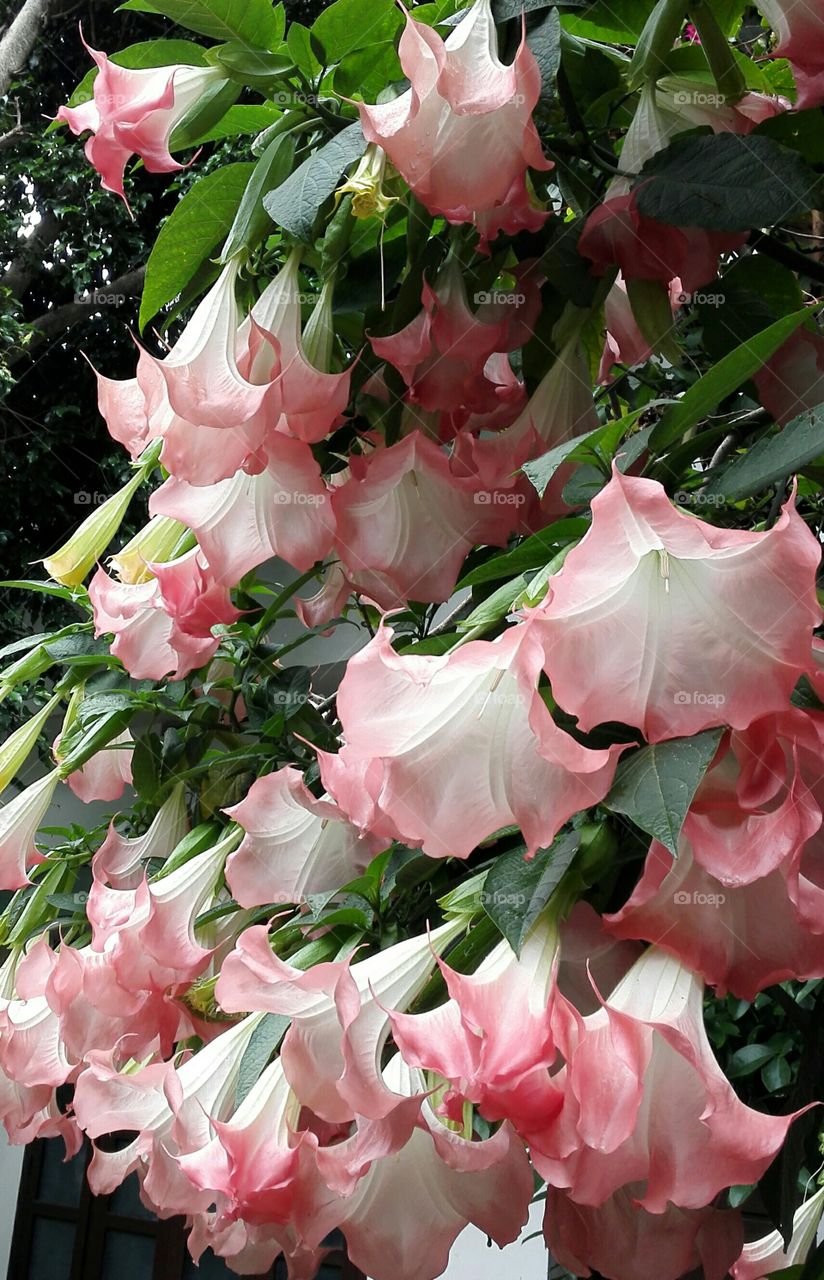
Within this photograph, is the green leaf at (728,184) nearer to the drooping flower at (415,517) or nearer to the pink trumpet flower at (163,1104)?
the drooping flower at (415,517)

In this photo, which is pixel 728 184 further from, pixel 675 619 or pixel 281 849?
pixel 281 849

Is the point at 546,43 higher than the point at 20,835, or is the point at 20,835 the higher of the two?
the point at 546,43

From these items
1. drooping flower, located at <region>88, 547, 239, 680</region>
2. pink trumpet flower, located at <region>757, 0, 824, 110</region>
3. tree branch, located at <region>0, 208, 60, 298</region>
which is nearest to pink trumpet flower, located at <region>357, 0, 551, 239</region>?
pink trumpet flower, located at <region>757, 0, 824, 110</region>

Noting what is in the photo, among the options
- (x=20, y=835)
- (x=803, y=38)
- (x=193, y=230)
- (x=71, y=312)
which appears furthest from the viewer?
(x=71, y=312)

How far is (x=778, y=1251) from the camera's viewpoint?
0.61 m

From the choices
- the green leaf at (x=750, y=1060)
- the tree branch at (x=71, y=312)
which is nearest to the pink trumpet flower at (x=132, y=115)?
the green leaf at (x=750, y=1060)

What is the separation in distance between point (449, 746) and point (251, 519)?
8.3 inches

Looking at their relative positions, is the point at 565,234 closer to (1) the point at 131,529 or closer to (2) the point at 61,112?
(2) the point at 61,112

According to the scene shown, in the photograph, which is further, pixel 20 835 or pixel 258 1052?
pixel 20 835

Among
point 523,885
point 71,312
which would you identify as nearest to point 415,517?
point 523,885

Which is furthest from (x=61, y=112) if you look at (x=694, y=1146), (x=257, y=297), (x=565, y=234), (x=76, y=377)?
(x=76, y=377)

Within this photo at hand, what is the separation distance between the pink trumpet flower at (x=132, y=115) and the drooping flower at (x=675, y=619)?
299mm

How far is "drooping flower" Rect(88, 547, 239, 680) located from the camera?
→ 1.85ft

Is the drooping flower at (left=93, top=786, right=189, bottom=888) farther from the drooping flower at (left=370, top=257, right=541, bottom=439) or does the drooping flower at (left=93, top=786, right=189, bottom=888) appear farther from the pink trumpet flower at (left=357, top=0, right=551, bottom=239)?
the pink trumpet flower at (left=357, top=0, right=551, bottom=239)
